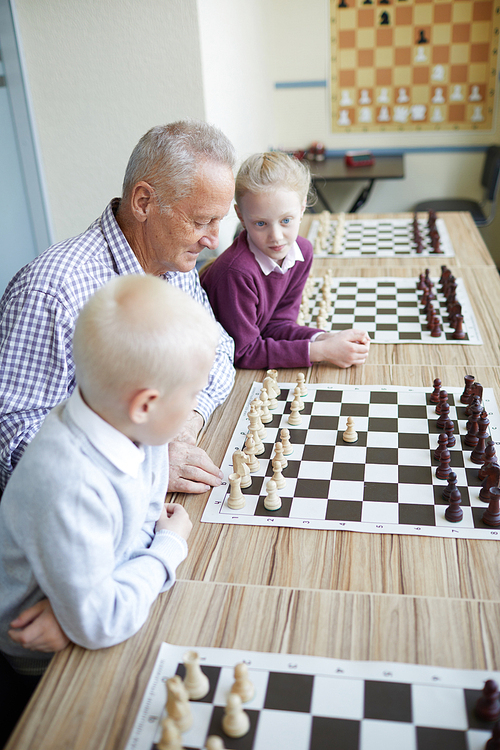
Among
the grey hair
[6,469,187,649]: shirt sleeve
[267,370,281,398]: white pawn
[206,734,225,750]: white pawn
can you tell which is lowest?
[267,370,281,398]: white pawn

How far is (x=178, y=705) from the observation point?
881mm

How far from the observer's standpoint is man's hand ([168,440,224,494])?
141 centimetres

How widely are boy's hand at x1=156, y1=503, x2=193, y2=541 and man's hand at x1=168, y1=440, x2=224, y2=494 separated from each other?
9cm

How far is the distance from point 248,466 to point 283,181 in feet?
3.29

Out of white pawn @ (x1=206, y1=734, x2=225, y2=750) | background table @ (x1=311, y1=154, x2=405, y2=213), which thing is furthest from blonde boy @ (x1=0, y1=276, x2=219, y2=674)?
background table @ (x1=311, y1=154, x2=405, y2=213)

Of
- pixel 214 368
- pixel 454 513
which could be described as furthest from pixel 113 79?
pixel 454 513

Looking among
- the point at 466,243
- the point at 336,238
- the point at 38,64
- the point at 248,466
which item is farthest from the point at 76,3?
the point at 248,466

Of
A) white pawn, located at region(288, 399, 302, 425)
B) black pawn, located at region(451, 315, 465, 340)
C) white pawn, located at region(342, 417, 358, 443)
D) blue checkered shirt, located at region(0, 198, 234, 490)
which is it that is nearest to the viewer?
blue checkered shirt, located at region(0, 198, 234, 490)

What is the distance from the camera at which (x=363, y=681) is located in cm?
95

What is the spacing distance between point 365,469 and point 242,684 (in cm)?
65

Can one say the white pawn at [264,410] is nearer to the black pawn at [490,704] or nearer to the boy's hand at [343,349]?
the boy's hand at [343,349]

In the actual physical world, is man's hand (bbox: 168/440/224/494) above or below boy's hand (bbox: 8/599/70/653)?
below

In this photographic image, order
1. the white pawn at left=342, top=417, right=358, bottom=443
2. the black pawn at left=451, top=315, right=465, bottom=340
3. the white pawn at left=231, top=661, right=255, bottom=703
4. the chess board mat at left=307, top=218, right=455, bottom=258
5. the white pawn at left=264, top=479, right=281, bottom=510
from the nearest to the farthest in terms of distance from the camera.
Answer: the white pawn at left=231, top=661, right=255, bottom=703
the white pawn at left=264, top=479, right=281, bottom=510
the white pawn at left=342, top=417, right=358, bottom=443
the black pawn at left=451, top=315, right=465, bottom=340
the chess board mat at left=307, top=218, right=455, bottom=258

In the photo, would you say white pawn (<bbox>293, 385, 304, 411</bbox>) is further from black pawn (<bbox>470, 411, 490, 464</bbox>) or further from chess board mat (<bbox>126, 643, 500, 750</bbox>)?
chess board mat (<bbox>126, 643, 500, 750</bbox>)
